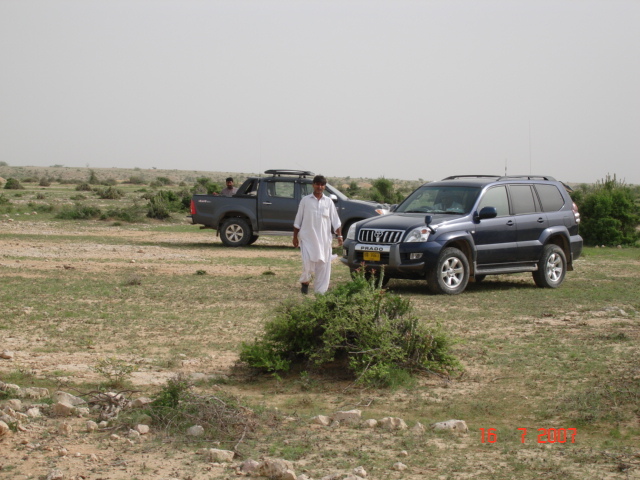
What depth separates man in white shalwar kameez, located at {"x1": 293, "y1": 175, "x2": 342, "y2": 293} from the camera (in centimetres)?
1095

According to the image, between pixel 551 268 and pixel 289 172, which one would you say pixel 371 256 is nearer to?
pixel 551 268

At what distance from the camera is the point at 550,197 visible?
566 inches

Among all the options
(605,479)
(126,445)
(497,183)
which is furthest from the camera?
(497,183)

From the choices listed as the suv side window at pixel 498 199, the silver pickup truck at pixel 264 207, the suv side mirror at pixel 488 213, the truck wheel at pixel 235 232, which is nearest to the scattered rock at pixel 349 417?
the suv side mirror at pixel 488 213

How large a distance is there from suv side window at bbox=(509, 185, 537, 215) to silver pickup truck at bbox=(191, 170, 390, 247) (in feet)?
21.8

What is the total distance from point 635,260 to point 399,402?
14.6 m

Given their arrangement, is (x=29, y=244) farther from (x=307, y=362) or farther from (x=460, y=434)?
(x=460, y=434)

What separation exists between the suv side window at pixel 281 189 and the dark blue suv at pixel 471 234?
7011mm

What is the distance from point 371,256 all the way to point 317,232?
6.52 ft

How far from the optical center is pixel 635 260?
19.4 metres

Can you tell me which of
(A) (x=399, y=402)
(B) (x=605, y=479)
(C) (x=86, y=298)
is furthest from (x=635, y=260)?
(B) (x=605, y=479)

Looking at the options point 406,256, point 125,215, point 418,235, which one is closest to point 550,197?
point 418,235

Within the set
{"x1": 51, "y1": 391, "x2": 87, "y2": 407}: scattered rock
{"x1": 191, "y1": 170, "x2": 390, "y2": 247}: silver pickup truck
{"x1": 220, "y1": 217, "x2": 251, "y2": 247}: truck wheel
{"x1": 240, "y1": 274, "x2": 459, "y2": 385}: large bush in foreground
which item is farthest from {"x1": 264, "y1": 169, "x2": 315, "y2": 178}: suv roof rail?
{"x1": 51, "y1": 391, "x2": 87, "y2": 407}: scattered rock

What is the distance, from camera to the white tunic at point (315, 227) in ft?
35.9
